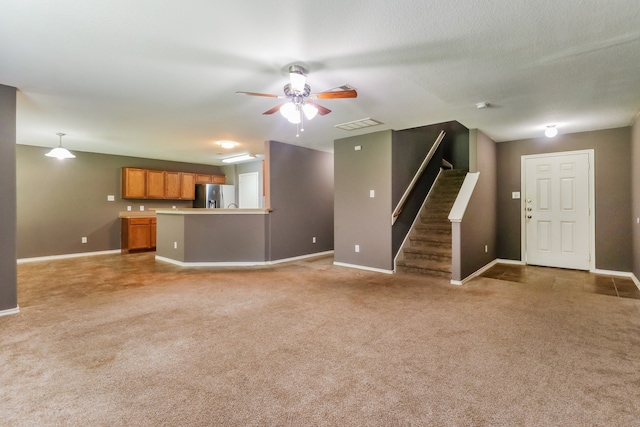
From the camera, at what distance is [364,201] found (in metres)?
5.29

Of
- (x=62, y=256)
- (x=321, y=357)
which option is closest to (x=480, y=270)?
(x=321, y=357)

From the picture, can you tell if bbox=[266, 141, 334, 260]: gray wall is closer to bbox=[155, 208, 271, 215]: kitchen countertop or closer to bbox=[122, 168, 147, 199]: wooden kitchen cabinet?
bbox=[155, 208, 271, 215]: kitchen countertop

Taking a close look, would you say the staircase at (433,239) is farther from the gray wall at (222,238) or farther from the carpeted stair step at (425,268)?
the gray wall at (222,238)

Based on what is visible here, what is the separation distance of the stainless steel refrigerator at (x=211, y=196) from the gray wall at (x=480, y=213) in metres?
5.95

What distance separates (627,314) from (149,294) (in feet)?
17.1

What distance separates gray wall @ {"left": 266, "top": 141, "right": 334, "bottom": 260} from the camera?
5887 millimetres

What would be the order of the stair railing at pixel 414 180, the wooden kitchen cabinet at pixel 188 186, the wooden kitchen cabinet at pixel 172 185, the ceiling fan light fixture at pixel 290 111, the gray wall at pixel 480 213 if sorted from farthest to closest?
the wooden kitchen cabinet at pixel 188 186 → the wooden kitchen cabinet at pixel 172 185 → the stair railing at pixel 414 180 → the gray wall at pixel 480 213 → the ceiling fan light fixture at pixel 290 111

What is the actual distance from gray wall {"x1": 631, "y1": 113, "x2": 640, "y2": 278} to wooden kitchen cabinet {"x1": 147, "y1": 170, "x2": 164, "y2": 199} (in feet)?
29.7

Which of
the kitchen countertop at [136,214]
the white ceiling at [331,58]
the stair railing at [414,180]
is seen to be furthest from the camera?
the kitchen countertop at [136,214]

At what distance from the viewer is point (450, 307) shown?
3.31 m

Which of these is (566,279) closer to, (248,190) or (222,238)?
(222,238)

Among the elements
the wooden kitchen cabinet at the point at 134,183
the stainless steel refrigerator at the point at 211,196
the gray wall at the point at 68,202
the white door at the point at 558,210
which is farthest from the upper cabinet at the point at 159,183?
the white door at the point at 558,210

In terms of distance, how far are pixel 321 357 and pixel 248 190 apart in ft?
24.1

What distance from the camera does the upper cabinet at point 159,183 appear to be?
24.1 feet
